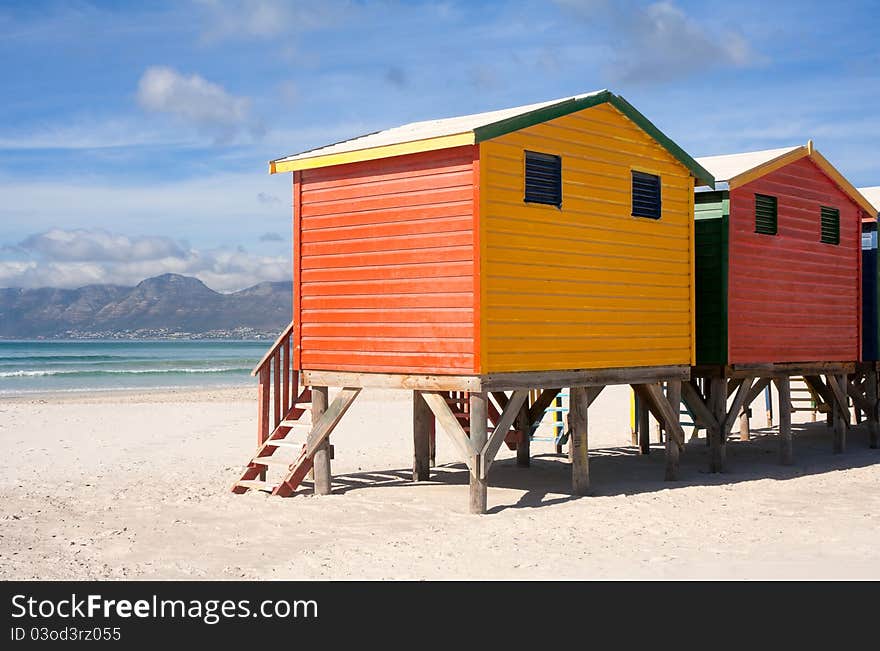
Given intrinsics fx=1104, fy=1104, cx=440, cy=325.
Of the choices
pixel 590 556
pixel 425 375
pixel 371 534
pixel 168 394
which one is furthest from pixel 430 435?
pixel 168 394

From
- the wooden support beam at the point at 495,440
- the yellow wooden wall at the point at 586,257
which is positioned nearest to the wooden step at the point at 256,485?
the wooden support beam at the point at 495,440

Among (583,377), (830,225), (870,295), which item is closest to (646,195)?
(583,377)

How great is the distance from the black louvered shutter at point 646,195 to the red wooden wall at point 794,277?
6.37 feet

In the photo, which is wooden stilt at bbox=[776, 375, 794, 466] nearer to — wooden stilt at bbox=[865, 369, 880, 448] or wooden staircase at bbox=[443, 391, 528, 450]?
wooden stilt at bbox=[865, 369, 880, 448]

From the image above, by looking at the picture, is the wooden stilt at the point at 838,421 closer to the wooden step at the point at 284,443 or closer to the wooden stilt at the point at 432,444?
the wooden stilt at the point at 432,444

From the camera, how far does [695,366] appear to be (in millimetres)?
16828

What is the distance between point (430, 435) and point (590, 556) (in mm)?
7002

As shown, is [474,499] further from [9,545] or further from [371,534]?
[9,545]

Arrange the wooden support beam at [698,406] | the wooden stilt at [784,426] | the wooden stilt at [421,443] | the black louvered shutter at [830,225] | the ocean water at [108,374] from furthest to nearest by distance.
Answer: the ocean water at [108,374] → the black louvered shutter at [830,225] → the wooden stilt at [784,426] → the wooden support beam at [698,406] → the wooden stilt at [421,443]

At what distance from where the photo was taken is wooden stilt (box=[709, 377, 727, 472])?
16547 millimetres

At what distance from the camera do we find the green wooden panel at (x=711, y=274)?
643 inches

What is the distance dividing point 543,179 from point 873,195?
38.7 ft

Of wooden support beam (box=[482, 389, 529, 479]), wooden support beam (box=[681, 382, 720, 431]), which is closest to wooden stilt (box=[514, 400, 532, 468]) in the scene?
wooden support beam (box=[681, 382, 720, 431])

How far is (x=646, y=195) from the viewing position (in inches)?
582
